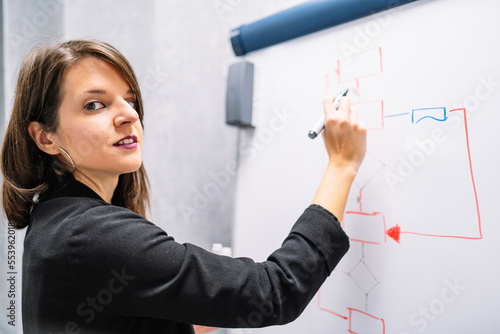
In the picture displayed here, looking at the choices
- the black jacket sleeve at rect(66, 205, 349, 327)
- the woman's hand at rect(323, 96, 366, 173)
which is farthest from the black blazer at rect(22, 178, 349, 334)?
the woman's hand at rect(323, 96, 366, 173)

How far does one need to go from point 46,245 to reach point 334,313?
1.69ft

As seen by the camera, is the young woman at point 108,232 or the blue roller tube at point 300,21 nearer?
the young woman at point 108,232

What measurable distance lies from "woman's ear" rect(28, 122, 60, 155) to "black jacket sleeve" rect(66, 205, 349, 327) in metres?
0.15

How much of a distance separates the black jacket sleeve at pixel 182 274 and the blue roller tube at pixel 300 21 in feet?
1.35

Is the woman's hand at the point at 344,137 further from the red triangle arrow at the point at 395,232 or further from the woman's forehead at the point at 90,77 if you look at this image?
the woman's forehead at the point at 90,77

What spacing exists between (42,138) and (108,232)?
0.76 ft

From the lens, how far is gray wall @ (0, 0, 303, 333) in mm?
838

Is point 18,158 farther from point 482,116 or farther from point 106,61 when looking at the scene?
point 482,116

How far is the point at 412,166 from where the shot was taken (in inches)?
24.2

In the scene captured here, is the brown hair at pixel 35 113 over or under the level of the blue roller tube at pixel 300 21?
under

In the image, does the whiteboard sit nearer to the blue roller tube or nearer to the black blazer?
the blue roller tube

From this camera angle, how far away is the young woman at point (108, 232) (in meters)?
0.47

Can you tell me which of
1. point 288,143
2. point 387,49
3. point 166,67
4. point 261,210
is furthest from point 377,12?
point 166,67

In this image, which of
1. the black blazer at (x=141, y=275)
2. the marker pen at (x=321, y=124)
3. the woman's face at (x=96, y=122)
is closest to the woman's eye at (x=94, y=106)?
the woman's face at (x=96, y=122)
